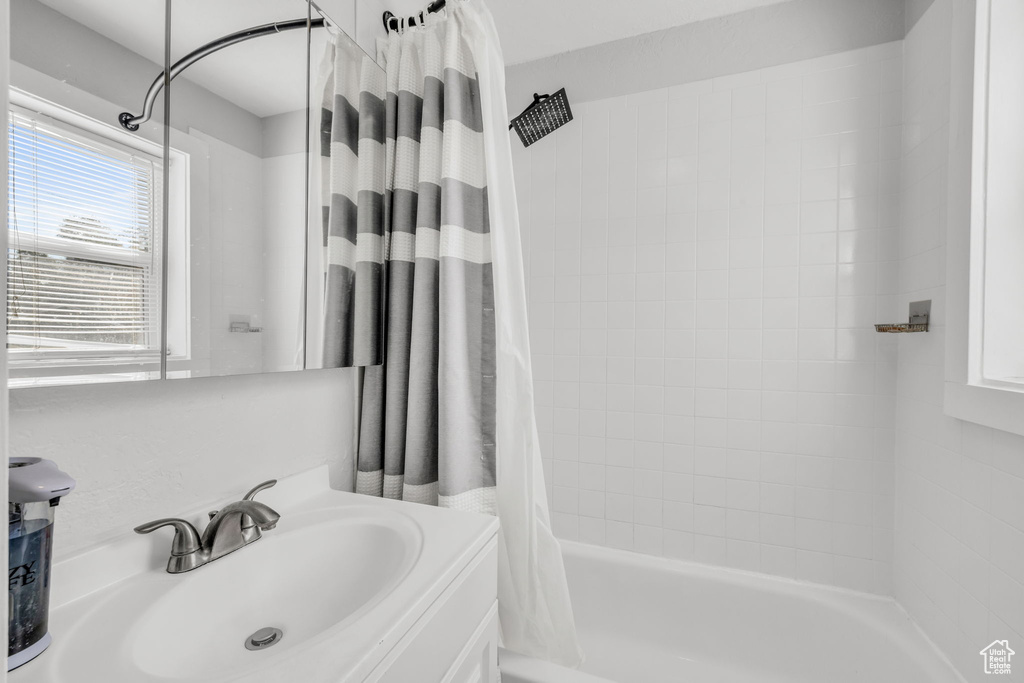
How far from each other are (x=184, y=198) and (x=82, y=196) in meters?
0.15

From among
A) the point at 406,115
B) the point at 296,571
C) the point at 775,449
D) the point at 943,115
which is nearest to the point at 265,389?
the point at 296,571

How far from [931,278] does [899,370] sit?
32 cm

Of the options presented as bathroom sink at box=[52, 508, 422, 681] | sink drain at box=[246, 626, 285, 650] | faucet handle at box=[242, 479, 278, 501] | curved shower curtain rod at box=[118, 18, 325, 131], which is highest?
curved shower curtain rod at box=[118, 18, 325, 131]

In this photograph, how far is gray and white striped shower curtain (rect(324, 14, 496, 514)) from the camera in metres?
1.07

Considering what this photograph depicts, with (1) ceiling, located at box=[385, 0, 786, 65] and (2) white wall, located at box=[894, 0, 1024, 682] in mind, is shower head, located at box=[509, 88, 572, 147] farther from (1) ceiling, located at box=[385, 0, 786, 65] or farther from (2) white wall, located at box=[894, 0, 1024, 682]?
(2) white wall, located at box=[894, 0, 1024, 682]

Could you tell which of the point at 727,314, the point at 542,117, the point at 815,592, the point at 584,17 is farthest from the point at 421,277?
the point at 815,592

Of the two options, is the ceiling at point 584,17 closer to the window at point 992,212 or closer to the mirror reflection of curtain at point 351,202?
the mirror reflection of curtain at point 351,202

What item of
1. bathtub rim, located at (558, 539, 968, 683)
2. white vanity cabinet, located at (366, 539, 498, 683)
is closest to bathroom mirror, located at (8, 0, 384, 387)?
white vanity cabinet, located at (366, 539, 498, 683)

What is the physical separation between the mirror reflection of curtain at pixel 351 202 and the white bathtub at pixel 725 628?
3.93 ft

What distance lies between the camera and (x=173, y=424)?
759mm

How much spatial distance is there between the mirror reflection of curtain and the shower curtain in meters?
0.03

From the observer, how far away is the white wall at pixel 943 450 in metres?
0.97

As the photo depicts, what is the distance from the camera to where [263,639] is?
27.3 inches

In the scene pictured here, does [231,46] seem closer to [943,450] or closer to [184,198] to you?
[184,198]
